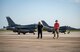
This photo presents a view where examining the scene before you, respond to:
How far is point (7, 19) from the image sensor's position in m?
64.6

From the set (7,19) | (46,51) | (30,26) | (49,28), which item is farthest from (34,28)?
(46,51)

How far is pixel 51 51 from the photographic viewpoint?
33.3 feet

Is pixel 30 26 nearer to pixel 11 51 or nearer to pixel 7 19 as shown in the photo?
pixel 7 19

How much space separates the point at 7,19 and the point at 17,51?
181 ft

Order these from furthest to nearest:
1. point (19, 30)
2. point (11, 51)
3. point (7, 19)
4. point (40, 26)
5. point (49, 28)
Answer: point (49, 28)
point (7, 19)
point (19, 30)
point (40, 26)
point (11, 51)

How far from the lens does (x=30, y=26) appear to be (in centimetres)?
5481

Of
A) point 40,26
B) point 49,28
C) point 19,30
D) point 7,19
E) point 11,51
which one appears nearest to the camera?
point 11,51

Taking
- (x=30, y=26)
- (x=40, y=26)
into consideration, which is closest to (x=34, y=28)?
(x=30, y=26)

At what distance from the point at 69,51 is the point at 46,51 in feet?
2.80

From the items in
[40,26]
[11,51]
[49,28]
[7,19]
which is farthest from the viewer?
[49,28]

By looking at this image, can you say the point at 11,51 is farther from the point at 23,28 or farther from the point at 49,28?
the point at 49,28

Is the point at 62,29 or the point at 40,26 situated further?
the point at 62,29

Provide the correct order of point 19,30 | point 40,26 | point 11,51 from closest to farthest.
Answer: point 11,51 < point 40,26 < point 19,30

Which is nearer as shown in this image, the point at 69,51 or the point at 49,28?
the point at 69,51
